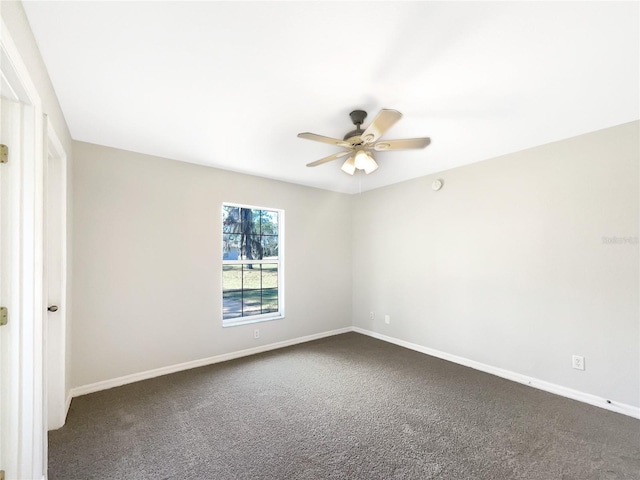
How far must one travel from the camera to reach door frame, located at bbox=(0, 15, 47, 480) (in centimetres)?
137

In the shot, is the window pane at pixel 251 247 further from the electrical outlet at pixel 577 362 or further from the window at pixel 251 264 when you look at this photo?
the electrical outlet at pixel 577 362

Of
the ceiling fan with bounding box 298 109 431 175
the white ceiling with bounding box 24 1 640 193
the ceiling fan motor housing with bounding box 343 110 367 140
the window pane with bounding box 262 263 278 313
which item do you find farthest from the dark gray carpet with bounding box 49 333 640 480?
the white ceiling with bounding box 24 1 640 193

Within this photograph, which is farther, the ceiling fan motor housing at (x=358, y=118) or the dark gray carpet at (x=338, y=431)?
the ceiling fan motor housing at (x=358, y=118)

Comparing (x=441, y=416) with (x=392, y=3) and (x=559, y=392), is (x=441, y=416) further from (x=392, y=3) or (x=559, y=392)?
(x=392, y=3)

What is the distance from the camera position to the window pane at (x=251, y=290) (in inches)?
152

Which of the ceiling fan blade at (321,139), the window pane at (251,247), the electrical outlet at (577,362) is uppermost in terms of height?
the ceiling fan blade at (321,139)

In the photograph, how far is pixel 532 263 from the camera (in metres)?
2.88

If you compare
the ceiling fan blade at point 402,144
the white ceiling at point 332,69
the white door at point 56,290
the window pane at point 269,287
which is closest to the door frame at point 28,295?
the white ceiling at point 332,69

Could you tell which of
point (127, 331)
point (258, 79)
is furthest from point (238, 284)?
point (258, 79)

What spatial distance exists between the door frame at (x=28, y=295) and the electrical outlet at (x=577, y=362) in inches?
153

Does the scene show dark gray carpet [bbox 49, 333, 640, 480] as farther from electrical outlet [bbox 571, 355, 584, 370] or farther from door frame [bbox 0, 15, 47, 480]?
door frame [bbox 0, 15, 47, 480]

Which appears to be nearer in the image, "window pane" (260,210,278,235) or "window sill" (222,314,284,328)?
"window sill" (222,314,284,328)

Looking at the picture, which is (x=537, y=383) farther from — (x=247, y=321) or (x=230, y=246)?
(x=230, y=246)

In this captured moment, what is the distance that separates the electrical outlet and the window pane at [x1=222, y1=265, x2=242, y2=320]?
356cm
